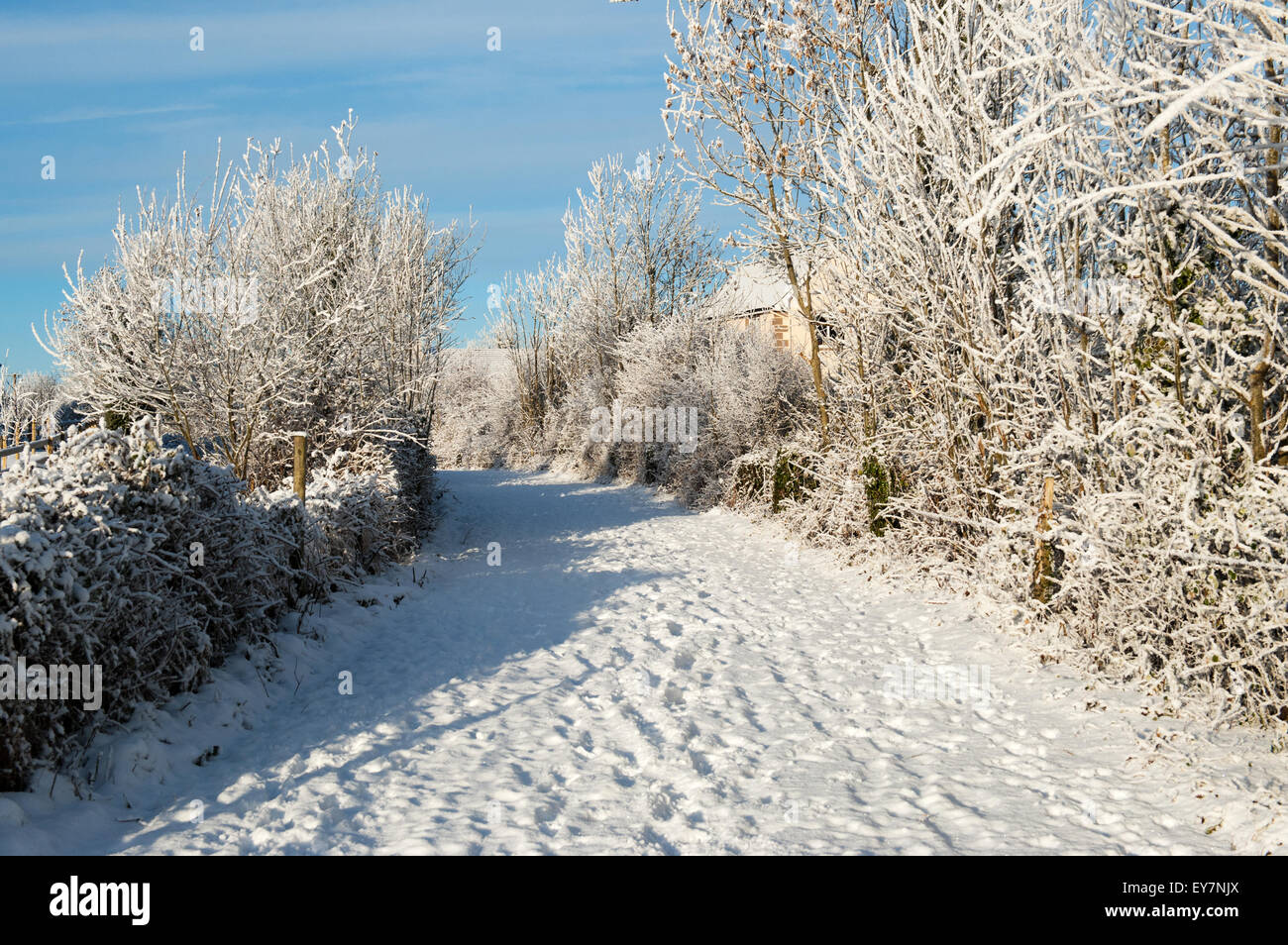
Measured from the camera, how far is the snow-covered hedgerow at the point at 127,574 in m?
3.77

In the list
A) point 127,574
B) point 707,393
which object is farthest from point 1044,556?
point 707,393

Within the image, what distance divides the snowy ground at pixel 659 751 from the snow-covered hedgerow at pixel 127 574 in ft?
0.82

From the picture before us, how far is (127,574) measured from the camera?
14.9ft

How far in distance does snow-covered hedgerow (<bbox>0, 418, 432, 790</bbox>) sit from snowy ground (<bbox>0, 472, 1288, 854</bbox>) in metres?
0.25

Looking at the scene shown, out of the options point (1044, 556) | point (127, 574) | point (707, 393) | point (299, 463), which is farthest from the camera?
point (707, 393)

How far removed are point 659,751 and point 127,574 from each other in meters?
3.22

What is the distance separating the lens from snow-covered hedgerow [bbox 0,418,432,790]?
3768mm

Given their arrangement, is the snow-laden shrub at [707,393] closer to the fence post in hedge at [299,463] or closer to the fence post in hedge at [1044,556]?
the fence post in hedge at [1044,556]

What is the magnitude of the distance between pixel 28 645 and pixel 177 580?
5.45ft

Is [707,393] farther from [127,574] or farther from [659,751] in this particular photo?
[127,574]

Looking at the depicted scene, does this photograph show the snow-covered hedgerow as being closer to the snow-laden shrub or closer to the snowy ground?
the snowy ground

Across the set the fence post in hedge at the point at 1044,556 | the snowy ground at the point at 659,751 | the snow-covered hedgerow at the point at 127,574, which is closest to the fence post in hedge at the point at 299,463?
the snow-covered hedgerow at the point at 127,574
